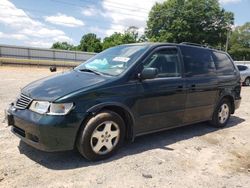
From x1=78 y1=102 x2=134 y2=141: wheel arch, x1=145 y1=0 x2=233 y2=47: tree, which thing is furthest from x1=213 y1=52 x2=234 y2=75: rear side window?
x1=145 y1=0 x2=233 y2=47: tree

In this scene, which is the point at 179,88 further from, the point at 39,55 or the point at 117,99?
the point at 39,55

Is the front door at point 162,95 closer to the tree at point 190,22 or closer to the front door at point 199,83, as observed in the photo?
the front door at point 199,83

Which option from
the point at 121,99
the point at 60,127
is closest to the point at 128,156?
the point at 121,99

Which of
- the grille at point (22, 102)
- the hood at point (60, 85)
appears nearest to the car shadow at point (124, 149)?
the grille at point (22, 102)

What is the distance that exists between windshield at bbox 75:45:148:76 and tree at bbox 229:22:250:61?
81.6 meters

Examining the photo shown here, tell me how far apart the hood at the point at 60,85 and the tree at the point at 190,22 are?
180 feet

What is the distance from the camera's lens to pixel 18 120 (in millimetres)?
4219

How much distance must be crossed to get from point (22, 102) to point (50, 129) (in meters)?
0.77

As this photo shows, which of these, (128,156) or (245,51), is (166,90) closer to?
(128,156)

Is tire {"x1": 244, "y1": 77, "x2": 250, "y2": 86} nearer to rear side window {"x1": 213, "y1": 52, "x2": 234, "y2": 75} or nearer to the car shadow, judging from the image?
rear side window {"x1": 213, "y1": 52, "x2": 234, "y2": 75}

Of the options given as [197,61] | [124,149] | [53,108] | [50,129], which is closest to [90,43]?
[197,61]

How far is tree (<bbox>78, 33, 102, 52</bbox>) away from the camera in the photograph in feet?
249

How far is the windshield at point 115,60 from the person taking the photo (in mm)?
4836

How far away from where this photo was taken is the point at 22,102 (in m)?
→ 4.35
